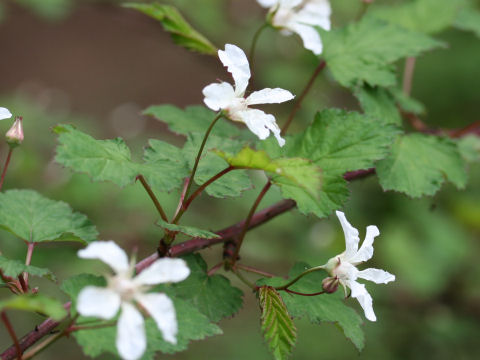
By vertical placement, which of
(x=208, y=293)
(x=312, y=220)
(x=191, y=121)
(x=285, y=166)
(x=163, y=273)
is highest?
(x=285, y=166)

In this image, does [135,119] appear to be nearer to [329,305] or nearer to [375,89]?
[375,89]

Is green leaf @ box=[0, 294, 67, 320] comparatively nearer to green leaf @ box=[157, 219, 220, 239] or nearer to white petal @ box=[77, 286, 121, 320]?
white petal @ box=[77, 286, 121, 320]

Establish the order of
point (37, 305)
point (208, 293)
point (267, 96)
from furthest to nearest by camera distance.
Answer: point (208, 293) → point (267, 96) → point (37, 305)

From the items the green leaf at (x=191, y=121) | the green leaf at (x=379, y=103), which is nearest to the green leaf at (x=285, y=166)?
the green leaf at (x=191, y=121)

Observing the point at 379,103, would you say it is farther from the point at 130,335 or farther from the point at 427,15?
the point at 130,335

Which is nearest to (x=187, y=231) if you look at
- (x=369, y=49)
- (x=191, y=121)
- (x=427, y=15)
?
(x=191, y=121)

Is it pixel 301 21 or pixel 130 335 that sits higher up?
pixel 301 21
